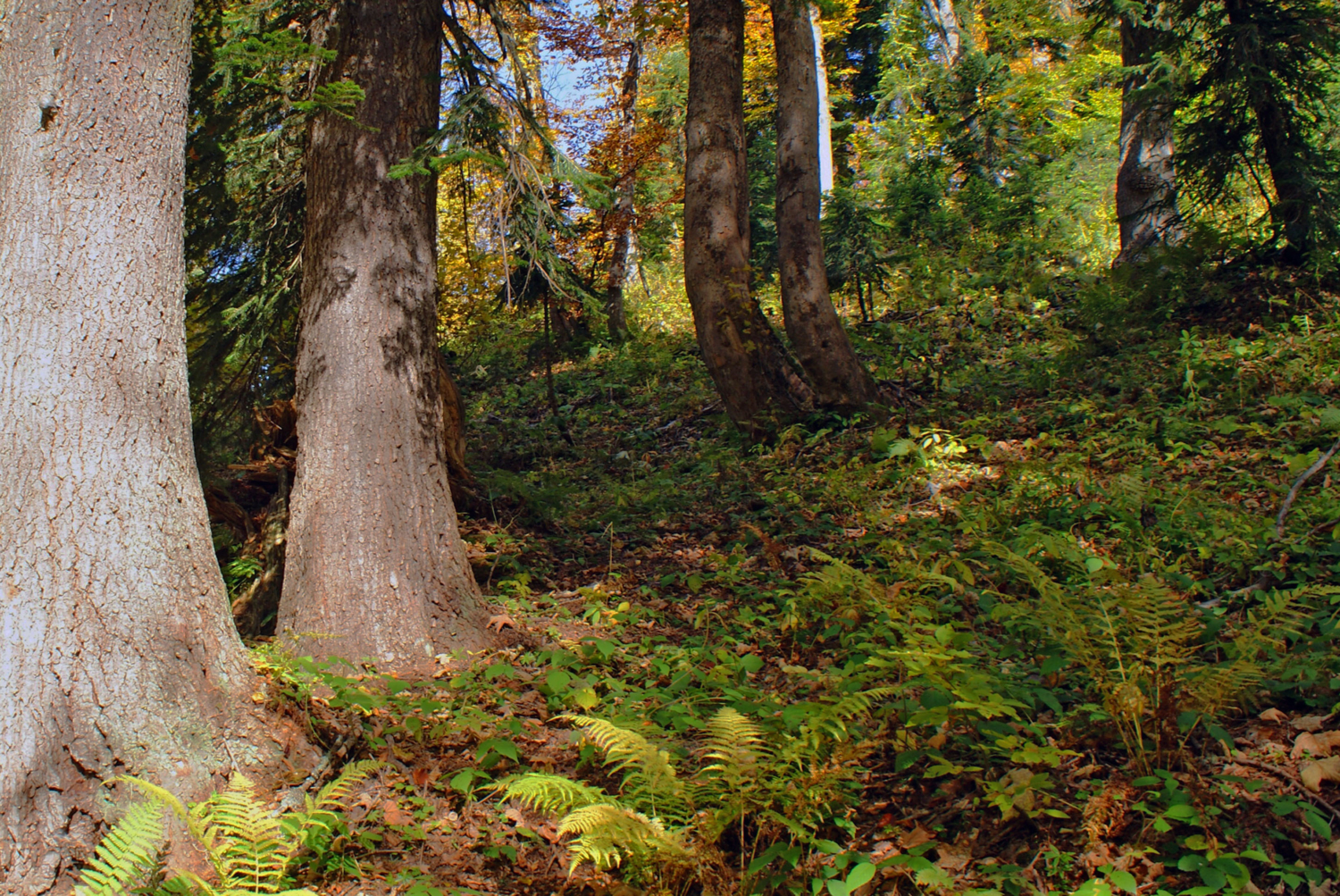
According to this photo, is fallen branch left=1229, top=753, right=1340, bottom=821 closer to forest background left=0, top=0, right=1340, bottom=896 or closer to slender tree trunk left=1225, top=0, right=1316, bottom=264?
forest background left=0, top=0, right=1340, bottom=896

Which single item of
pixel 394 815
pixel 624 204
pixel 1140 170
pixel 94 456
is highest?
pixel 624 204

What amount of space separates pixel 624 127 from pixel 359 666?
13.2 meters

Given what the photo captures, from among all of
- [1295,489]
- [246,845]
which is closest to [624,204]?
[1295,489]

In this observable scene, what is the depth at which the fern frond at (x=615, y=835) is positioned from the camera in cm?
247

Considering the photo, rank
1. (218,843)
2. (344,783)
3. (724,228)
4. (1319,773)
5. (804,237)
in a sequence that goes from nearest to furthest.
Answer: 1. (1319,773)
2. (218,843)
3. (344,783)
4. (724,228)
5. (804,237)

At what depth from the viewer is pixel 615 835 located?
8.25ft

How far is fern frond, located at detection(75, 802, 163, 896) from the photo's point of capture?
2324 mm

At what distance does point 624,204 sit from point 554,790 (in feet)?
44.0

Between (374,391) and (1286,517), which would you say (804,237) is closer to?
(1286,517)

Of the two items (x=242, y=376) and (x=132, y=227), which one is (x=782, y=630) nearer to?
(x=132, y=227)

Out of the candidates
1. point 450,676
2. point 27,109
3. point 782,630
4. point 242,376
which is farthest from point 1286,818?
point 242,376

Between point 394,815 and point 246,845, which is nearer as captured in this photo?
point 246,845

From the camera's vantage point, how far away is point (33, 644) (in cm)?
272

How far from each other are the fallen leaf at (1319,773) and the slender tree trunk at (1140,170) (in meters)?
10.1
